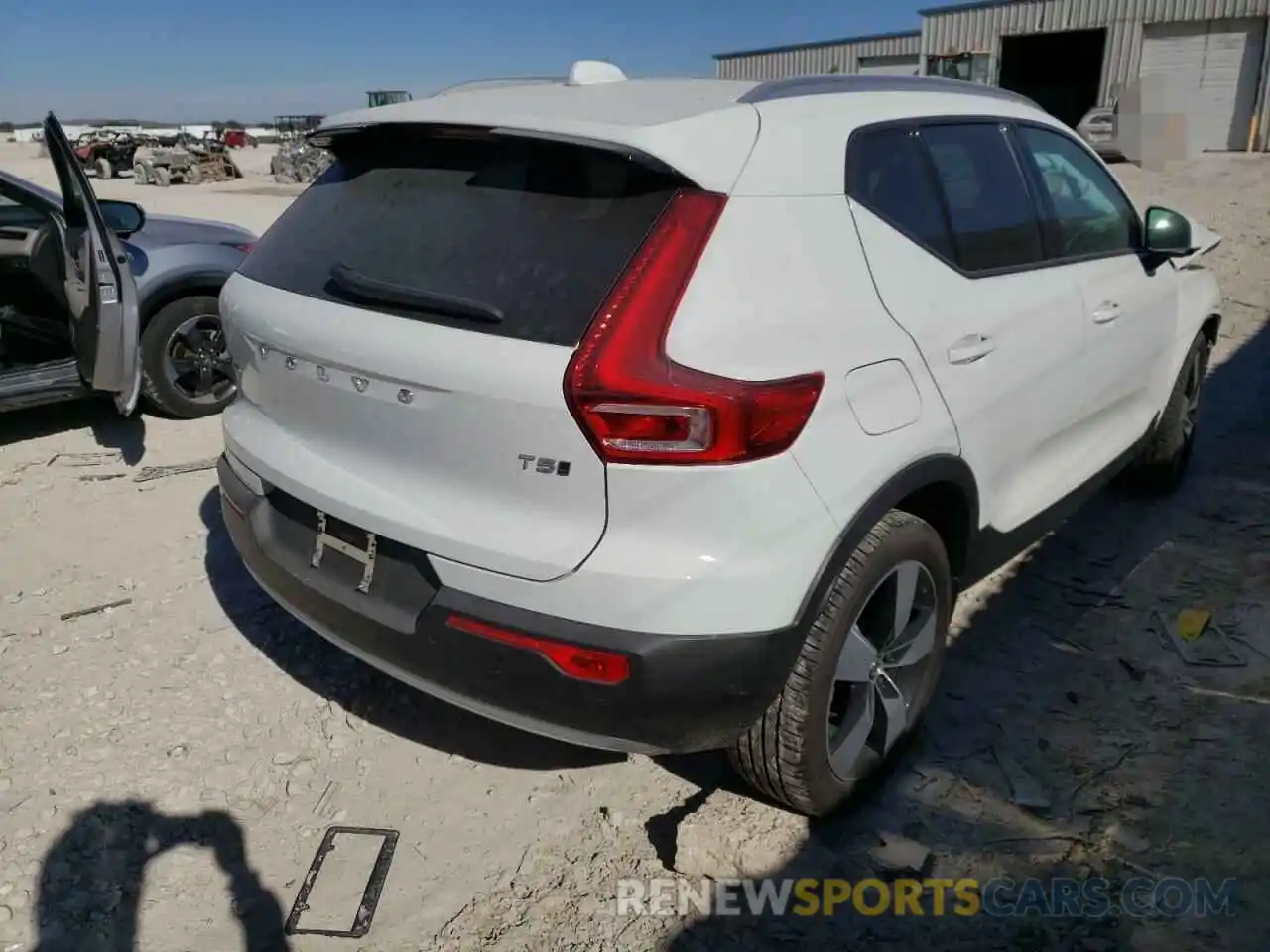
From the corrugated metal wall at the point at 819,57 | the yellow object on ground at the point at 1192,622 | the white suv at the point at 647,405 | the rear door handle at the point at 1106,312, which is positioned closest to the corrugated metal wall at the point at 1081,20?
the corrugated metal wall at the point at 819,57

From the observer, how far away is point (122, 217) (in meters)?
5.17

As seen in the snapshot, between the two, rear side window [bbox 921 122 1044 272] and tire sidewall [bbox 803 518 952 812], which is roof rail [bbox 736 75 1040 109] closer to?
rear side window [bbox 921 122 1044 272]

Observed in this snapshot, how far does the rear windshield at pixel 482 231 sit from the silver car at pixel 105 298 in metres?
2.50

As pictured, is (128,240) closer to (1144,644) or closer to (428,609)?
(428,609)

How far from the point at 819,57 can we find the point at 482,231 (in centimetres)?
2985

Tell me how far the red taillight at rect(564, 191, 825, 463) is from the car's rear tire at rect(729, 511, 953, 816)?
50cm

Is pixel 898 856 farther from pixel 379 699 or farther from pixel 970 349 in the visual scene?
pixel 379 699

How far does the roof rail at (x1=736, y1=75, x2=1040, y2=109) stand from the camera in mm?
2371

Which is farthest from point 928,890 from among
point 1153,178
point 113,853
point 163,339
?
point 1153,178

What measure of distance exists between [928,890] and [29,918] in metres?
2.15

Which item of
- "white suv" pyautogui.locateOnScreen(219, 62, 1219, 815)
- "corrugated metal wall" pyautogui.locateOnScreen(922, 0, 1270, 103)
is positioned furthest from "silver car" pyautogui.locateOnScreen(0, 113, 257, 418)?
"corrugated metal wall" pyautogui.locateOnScreen(922, 0, 1270, 103)

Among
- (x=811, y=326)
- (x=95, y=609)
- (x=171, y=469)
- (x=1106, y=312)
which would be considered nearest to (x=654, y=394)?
(x=811, y=326)

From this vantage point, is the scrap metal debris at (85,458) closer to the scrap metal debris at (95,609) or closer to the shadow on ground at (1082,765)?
the scrap metal debris at (95,609)

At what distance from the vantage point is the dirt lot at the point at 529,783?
2.30 m
